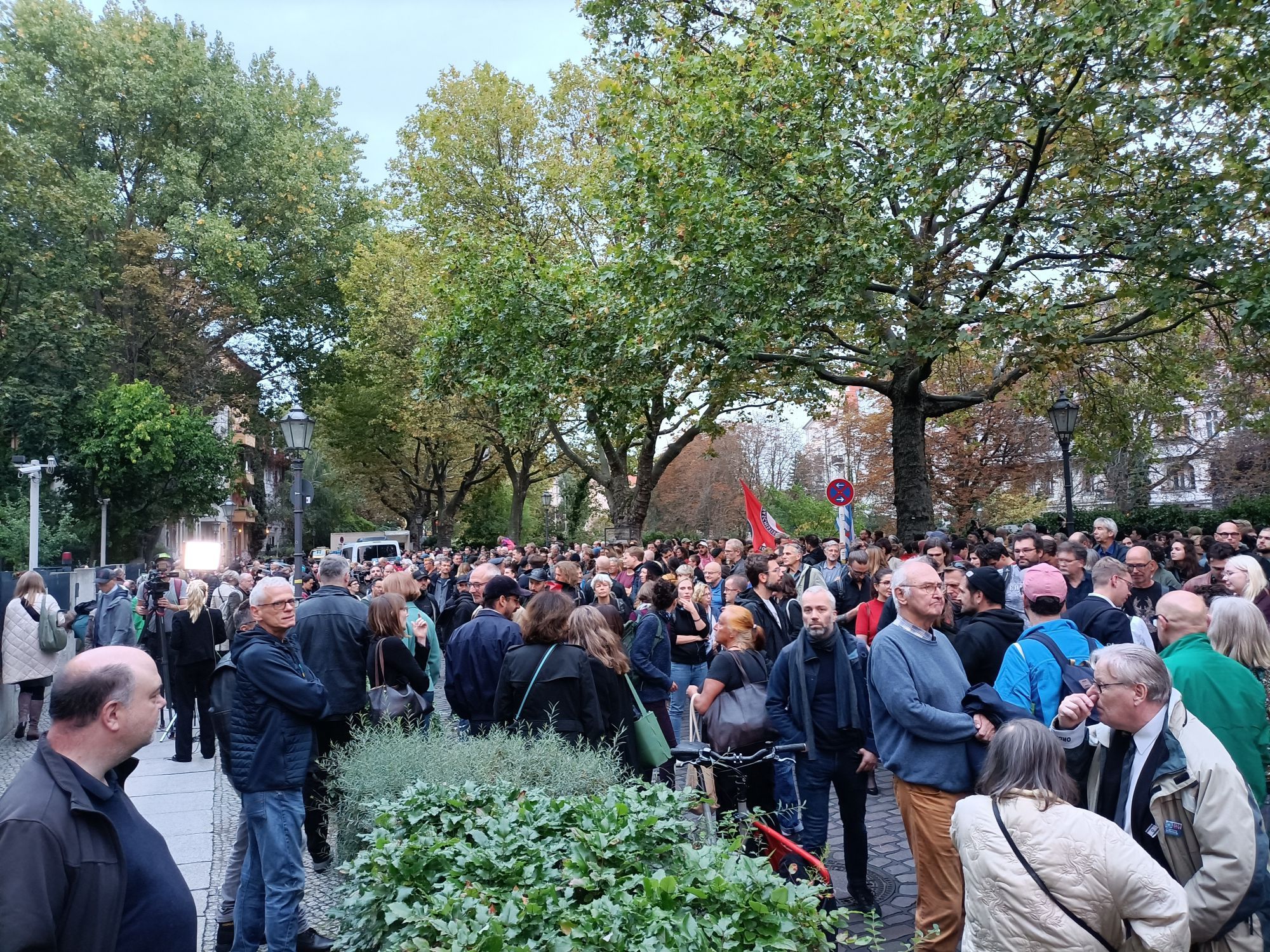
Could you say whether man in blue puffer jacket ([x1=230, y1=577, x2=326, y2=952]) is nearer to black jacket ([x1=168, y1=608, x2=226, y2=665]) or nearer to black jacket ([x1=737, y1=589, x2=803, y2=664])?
black jacket ([x1=737, y1=589, x2=803, y2=664])

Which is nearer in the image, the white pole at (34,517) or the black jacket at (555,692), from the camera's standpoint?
the black jacket at (555,692)

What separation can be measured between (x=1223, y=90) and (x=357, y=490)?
5644 centimetres

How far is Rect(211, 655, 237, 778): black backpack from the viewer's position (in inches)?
221

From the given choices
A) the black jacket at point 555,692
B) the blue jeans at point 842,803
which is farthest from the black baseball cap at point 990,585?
→ the black jacket at point 555,692

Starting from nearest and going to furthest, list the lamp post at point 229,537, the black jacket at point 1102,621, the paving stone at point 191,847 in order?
the black jacket at point 1102,621 → the paving stone at point 191,847 → the lamp post at point 229,537

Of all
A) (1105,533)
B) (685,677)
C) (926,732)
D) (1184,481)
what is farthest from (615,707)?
(1184,481)

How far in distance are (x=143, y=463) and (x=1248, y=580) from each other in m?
34.1

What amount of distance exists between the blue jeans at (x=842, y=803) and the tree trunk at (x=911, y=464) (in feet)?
37.3

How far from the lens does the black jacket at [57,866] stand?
2164 mm

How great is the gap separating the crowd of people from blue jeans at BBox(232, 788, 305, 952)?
0.6 inches

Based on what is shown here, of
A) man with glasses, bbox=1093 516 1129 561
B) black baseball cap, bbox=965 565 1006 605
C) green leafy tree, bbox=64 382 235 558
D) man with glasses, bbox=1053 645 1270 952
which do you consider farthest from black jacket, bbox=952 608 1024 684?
green leafy tree, bbox=64 382 235 558

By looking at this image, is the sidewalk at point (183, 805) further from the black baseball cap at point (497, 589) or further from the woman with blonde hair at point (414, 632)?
the black baseball cap at point (497, 589)

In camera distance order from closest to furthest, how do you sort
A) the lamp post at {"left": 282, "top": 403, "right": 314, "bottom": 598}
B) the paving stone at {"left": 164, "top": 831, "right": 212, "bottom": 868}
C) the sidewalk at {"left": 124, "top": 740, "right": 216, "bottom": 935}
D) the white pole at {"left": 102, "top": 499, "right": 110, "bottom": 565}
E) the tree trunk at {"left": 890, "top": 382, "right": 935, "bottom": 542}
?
the sidewalk at {"left": 124, "top": 740, "right": 216, "bottom": 935} < the paving stone at {"left": 164, "top": 831, "right": 212, "bottom": 868} < the lamp post at {"left": 282, "top": 403, "right": 314, "bottom": 598} < the tree trunk at {"left": 890, "top": 382, "right": 935, "bottom": 542} < the white pole at {"left": 102, "top": 499, "right": 110, "bottom": 565}

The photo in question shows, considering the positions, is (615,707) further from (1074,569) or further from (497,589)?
(1074,569)
